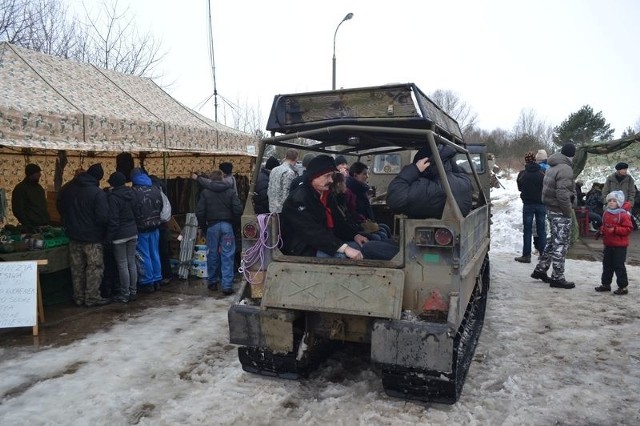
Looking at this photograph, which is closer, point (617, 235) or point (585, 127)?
point (617, 235)

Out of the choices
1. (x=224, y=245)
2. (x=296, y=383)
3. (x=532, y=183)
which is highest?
(x=532, y=183)

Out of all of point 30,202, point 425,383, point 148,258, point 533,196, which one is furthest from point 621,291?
point 30,202

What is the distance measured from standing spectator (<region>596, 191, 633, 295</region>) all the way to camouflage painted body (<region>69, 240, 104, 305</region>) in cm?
709

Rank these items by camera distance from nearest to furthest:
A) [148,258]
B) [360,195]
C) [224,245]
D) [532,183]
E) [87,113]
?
[360,195] → [87,113] → [224,245] → [148,258] → [532,183]

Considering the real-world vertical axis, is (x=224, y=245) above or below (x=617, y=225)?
below

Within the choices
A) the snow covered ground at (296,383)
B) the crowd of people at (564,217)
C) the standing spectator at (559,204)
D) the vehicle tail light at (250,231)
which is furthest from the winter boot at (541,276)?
the vehicle tail light at (250,231)

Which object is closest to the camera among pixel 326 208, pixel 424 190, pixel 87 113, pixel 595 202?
pixel 424 190

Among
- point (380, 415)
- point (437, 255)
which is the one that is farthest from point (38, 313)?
point (437, 255)

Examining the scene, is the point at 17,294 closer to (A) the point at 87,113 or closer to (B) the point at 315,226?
(A) the point at 87,113

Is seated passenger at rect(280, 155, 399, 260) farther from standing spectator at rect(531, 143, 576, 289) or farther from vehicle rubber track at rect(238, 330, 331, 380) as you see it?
standing spectator at rect(531, 143, 576, 289)

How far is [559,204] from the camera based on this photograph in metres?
7.34

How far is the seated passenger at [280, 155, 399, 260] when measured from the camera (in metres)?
4.09

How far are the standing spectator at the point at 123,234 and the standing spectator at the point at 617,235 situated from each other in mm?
6691

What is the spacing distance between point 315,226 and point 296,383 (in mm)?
1332
